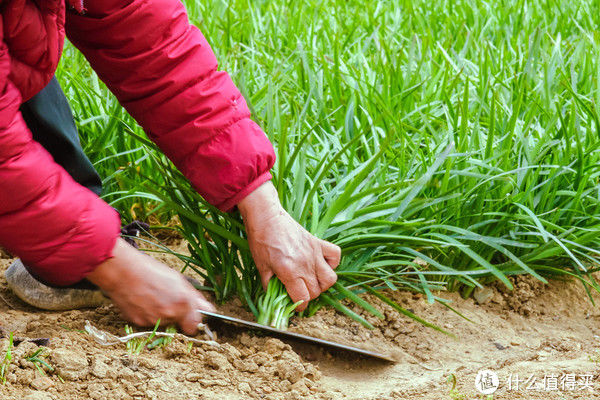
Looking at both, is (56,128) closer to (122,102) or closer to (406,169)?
(122,102)

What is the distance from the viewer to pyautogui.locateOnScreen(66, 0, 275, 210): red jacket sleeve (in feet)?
5.43

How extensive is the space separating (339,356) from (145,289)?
0.46 meters

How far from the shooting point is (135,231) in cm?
207

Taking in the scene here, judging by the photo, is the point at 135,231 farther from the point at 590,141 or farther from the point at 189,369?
the point at 590,141

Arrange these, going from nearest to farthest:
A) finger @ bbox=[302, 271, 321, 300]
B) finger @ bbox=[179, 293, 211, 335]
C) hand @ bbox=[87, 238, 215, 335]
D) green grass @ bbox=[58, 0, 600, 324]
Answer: hand @ bbox=[87, 238, 215, 335], finger @ bbox=[179, 293, 211, 335], finger @ bbox=[302, 271, 321, 300], green grass @ bbox=[58, 0, 600, 324]

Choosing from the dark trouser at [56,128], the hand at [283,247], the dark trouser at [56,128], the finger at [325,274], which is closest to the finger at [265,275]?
the hand at [283,247]

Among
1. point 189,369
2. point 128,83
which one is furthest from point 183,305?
point 128,83

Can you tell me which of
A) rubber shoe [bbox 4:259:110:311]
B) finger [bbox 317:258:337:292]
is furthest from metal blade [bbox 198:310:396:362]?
rubber shoe [bbox 4:259:110:311]

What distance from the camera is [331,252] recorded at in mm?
1762

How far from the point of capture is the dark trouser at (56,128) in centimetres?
176

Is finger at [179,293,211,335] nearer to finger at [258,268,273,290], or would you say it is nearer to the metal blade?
the metal blade

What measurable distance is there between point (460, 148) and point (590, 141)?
1.24ft

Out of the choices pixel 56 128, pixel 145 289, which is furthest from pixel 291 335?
pixel 56 128

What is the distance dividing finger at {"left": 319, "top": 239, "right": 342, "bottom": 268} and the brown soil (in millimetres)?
Answer: 142
